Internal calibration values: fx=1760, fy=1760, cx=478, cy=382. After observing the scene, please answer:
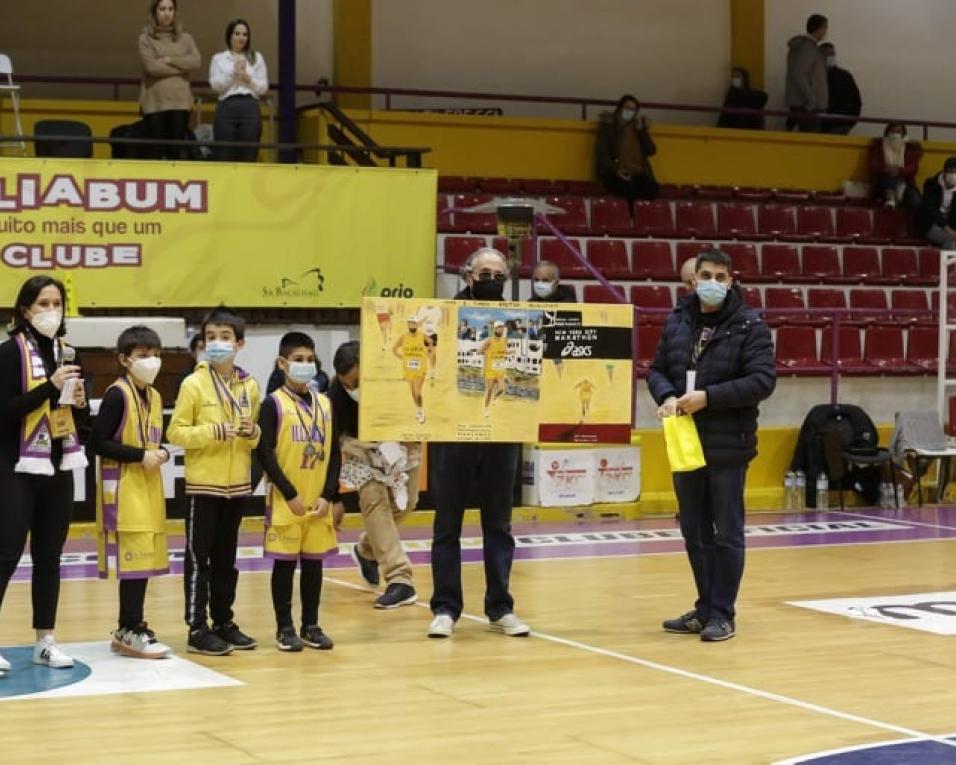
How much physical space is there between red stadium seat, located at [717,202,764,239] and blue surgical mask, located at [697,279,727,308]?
1239 cm

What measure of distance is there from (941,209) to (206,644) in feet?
51.7

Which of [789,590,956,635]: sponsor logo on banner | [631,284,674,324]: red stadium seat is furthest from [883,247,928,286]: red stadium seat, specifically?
[789,590,956,635]: sponsor logo on banner

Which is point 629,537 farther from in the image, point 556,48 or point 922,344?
point 556,48

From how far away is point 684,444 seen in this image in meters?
9.05

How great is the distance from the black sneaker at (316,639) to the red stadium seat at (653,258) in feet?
38.2

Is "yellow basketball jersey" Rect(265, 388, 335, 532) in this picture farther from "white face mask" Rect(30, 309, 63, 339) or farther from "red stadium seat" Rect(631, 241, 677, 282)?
"red stadium seat" Rect(631, 241, 677, 282)

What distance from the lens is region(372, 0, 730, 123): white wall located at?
23062mm

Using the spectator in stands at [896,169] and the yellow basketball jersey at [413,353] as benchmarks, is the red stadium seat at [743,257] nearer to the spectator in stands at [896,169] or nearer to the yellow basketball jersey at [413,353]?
the spectator in stands at [896,169]

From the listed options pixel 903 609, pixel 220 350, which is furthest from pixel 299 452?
pixel 903 609

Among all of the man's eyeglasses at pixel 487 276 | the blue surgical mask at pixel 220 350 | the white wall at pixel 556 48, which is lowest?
the blue surgical mask at pixel 220 350

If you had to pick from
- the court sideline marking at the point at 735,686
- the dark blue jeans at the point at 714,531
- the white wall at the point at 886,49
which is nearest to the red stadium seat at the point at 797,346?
the white wall at the point at 886,49

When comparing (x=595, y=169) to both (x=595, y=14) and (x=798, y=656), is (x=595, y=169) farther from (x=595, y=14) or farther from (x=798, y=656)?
(x=798, y=656)

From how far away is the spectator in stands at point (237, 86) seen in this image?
1609 cm

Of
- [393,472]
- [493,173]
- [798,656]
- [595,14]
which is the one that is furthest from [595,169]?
[798,656]
